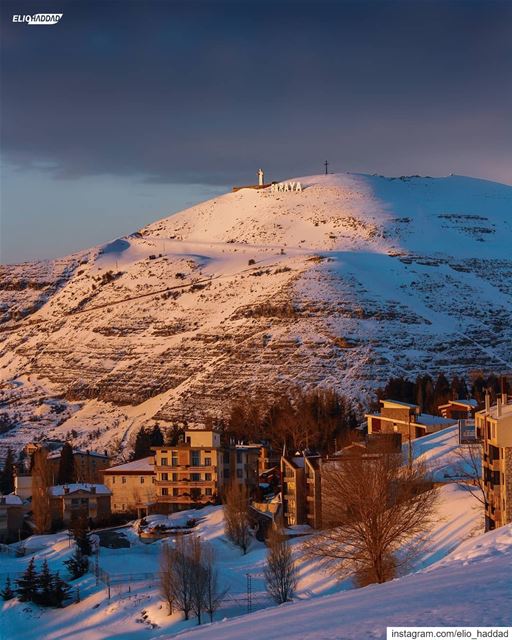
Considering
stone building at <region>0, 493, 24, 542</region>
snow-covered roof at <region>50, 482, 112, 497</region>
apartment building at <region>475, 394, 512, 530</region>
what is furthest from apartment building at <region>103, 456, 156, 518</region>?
apartment building at <region>475, 394, 512, 530</region>

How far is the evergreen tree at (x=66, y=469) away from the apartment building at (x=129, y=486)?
5.48m

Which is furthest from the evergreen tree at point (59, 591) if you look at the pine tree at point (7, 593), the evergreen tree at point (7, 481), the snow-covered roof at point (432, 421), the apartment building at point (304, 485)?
the snow-covered roof at point (432, 421)

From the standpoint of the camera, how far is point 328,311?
107312 mm

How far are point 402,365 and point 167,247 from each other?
6175 centimetres

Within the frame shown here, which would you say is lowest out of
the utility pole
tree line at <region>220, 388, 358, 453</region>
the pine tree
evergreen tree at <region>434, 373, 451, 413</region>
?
the pine tree

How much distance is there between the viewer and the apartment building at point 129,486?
55812 millimetres

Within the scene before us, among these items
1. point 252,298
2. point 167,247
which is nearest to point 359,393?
point 252,298

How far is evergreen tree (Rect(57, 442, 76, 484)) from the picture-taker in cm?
6219

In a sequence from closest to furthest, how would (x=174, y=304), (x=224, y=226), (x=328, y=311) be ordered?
1. (x=328, y=311)
2. (x=174, y=304)
3. (x=224, y=226)

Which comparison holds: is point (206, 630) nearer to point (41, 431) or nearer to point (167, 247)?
point (41, 431)

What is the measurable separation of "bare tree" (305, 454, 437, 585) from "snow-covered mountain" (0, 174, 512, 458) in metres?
57.8

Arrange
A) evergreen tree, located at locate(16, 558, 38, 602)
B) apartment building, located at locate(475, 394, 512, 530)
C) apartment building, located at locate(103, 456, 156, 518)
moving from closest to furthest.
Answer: apartment building, located at locate(475, 394, 512, 530) < evergreen tree, located at locate(16, 558, 38, 602) < apartment building, located at locate(103, 456, 156, 518)

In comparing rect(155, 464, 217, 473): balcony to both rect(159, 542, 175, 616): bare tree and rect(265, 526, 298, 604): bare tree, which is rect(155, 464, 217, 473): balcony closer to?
rect(159, 542, 175, 616): bare tree

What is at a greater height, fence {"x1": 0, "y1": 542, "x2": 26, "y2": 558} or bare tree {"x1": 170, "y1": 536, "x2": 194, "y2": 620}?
bare tree {"x1": 170, "y1": 536, "x2": 194, "y2": 620}
